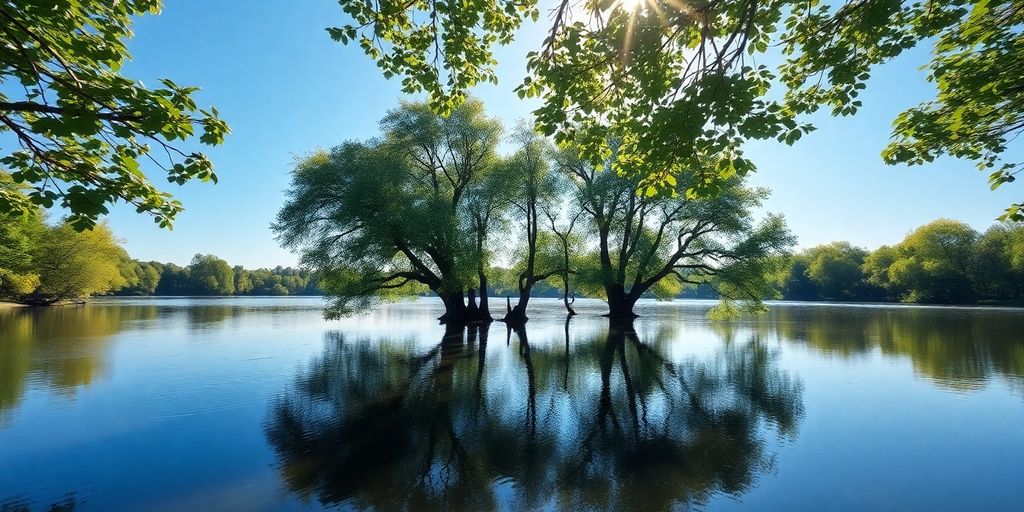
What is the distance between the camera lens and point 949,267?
6650 centimetres

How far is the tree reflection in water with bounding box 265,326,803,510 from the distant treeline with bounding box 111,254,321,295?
97.8m

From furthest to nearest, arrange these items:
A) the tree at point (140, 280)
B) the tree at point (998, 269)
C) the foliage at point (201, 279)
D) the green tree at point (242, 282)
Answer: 1. the green tree at point (242, 282)
2. the foliage at point (201, 279)
3. the tree at point (140, 280)
4. the tree at point (998, 269)

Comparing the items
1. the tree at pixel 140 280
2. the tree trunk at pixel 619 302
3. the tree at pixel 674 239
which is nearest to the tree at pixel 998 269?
the tree at pixel 674 239

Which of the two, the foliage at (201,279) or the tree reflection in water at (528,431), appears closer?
the tree reflection in water at (528,431)

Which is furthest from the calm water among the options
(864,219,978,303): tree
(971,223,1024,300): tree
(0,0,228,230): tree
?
(864,219,978,303): tree

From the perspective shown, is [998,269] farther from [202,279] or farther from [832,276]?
[202,279]

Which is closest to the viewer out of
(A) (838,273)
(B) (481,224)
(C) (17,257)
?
(B) (481,224)

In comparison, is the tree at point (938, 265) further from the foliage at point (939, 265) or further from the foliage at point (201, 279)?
the foliage at point (201, 279)

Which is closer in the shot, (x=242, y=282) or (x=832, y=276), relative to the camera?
(x=832, y=276)

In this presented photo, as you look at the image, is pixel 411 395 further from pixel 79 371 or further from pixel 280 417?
pixel 79 371

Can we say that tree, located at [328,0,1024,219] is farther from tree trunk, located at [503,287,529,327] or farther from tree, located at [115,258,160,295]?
tree, located at [115,258,160,295]

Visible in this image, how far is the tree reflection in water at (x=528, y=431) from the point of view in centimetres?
586

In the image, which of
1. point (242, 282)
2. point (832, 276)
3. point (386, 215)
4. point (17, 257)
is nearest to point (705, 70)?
point (386, 215)

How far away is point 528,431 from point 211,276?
134m
